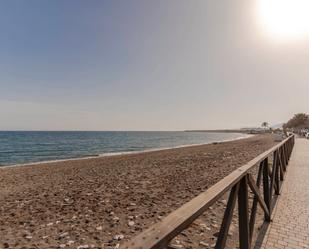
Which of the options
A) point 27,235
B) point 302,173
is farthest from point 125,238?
point 302,173

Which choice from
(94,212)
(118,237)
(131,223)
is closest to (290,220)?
(131,223)

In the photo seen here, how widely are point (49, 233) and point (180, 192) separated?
4297 mm

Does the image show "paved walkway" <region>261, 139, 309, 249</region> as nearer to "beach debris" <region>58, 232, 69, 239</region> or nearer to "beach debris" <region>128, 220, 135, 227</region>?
"beach debris" <region>128, 220, 135, 227</region>

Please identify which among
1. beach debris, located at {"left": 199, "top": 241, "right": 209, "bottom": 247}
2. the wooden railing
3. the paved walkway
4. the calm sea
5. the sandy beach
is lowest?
the calm sea

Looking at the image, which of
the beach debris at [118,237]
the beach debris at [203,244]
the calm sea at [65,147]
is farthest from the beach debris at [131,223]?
the calm sea at [65,147]

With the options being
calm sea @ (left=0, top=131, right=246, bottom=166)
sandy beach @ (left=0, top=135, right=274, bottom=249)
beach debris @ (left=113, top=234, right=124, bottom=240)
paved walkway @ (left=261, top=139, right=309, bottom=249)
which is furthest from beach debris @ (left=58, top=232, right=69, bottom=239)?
calm sea @ (left=0, top=131, right=246, bottom=166)

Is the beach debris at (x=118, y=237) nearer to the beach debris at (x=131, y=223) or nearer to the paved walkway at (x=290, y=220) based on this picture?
the beach debris at (x=131, y=223)

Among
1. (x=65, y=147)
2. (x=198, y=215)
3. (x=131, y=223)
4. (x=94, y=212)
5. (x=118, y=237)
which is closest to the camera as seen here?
(x=198, y=215)

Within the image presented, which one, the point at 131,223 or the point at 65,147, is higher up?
the point at 131,223

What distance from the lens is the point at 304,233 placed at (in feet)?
13.5

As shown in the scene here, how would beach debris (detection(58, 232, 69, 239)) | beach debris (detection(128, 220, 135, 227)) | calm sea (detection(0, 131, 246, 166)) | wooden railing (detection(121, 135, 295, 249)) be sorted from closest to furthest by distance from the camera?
wooden railing (detection(121, 135, 295, 249)) → beach debris (detection(58, 232, 69, 239)) → beach debris (detection(128, 220, 135, 227)) → calm sea (detection(0, 131, 246, 166))

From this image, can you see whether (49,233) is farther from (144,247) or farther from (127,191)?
(144,247)

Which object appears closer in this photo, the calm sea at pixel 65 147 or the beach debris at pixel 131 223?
the beach debris at pixel 131 223

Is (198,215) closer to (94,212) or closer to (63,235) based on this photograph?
(63,235)
